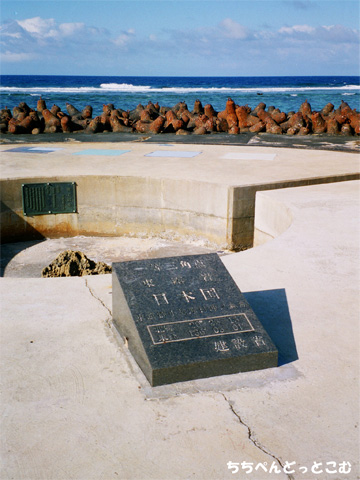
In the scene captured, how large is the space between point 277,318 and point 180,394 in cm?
115

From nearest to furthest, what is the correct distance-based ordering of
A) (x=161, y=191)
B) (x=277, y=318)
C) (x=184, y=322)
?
1. (x=184, y=322)
2. (x=277, y=318)
3. (x=161, y=191)

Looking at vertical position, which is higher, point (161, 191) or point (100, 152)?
point (100, 152)

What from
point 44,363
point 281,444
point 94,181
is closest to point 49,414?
point 44,363

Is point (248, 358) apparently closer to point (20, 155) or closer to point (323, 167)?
point (323, 167)

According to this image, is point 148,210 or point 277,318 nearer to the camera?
point 277,318

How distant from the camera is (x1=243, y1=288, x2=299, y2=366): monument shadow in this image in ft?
10.9

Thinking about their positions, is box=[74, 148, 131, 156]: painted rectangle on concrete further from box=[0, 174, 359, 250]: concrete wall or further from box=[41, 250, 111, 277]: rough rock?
box=[41, 250, 111, 277]: rough rock

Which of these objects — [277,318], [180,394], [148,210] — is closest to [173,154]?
[148,210]

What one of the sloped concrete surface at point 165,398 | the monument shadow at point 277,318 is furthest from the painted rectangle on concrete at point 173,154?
the monument shadow at point 277,318

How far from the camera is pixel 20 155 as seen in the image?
1037cm

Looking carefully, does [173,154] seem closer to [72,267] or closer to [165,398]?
[72,267]

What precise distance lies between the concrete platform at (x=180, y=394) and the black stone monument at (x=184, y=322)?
10 cm

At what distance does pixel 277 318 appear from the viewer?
12.2 feet

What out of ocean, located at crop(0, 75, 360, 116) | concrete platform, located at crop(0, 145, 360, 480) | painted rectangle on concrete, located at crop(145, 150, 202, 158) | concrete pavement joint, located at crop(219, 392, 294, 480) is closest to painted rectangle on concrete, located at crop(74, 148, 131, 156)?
painted rectangle on concrete, located at crop(145, 150, 202, 158)
